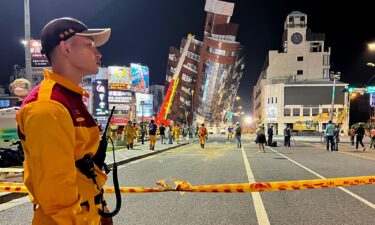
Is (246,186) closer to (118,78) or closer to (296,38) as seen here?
(118,78)

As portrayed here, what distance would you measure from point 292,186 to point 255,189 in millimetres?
453

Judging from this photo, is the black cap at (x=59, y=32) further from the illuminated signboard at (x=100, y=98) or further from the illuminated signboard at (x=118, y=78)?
the illuminated signboard at (x=118, y=78)

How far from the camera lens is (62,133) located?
1842mm

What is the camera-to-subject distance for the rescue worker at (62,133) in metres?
1.77

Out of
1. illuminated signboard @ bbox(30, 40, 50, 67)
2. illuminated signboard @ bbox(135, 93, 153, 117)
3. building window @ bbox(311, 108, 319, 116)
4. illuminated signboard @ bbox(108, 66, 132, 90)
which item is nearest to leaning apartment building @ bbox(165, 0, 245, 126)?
building window @ bbox(311, 108, 319, 116)

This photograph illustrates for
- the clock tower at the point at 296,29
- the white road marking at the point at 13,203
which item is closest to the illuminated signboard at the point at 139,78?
the clock tower at the point at 296,29

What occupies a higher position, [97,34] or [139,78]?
[139,78]

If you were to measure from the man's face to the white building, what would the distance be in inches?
3591

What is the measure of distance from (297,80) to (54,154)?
103 meters

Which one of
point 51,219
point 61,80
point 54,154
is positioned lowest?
point 51,219

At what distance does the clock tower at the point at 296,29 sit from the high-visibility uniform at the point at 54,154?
104 meters

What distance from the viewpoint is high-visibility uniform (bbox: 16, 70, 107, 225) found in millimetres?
1760

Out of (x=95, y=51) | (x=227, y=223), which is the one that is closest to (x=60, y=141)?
(x=95, y=51)

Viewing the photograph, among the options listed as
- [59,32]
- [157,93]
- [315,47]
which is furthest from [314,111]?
[59,32]
